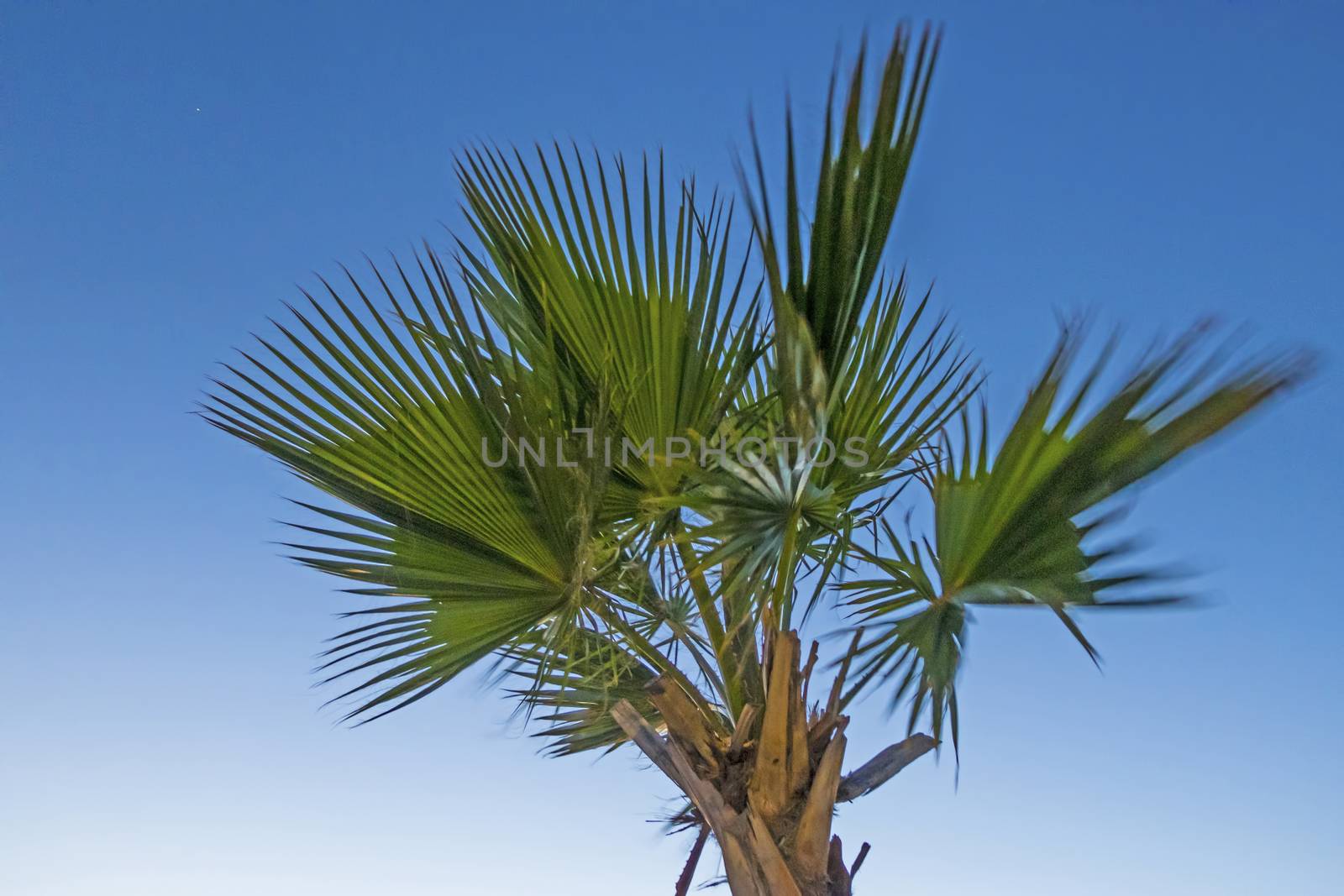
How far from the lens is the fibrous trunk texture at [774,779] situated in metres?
2.69

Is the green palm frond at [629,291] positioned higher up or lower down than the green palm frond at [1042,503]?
Result: higher up

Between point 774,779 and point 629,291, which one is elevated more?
point 629,291

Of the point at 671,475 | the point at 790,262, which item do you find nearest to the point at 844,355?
the point at 790,262

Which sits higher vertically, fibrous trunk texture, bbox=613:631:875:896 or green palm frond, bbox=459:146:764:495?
green palm frond, bbox=459:146:764:495

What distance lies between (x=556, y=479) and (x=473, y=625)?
23.2 inches

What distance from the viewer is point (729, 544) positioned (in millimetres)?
2406

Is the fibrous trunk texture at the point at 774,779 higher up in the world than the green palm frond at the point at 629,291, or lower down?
lower down

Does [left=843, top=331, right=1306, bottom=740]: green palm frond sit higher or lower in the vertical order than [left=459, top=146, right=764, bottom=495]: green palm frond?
lower

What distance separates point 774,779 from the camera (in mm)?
2760

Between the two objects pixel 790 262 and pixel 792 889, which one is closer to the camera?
pixel 790 262

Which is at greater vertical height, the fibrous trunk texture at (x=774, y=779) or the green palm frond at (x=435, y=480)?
the green palm frond at (x=435, y=480)

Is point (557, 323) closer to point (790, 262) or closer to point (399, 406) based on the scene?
point (399, 406)

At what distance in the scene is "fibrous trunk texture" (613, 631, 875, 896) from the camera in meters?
2.69

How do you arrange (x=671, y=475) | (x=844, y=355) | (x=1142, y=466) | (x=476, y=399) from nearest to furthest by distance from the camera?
1. (x=1142, y=466)
2. (x=844, y=355)
3. (x=476, y=399)
4. (x=671, y=475)
